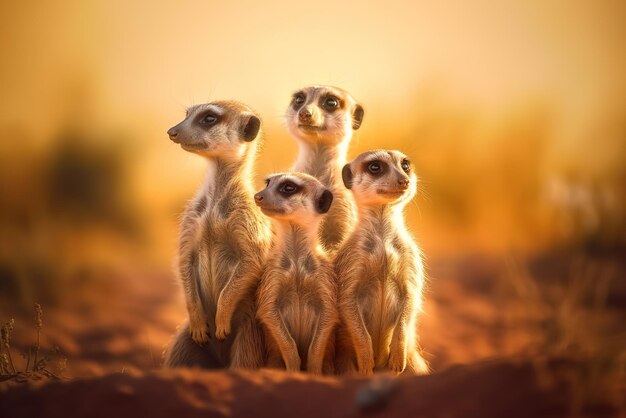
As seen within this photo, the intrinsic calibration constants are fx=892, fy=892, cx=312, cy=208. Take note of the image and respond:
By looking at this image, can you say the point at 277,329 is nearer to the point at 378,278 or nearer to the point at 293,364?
the point at 293,364

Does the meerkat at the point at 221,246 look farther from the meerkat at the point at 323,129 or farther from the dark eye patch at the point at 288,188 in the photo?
the meerkat at the point at 323,129

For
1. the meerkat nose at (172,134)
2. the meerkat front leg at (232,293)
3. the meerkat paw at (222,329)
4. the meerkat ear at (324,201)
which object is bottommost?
the meerkat paw at (222,329)

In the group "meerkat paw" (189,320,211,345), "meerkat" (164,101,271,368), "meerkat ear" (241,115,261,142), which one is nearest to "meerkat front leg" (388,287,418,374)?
"meerkat" (164,101,271,368)

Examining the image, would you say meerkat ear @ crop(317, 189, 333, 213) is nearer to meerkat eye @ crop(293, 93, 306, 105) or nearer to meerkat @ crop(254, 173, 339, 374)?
meerkat @ crop(254, 173, 339, 374)

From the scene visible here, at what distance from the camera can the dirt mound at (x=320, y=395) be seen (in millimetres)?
3141

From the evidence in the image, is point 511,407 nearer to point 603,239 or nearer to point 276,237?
point 276,237

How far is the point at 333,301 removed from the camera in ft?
14.5

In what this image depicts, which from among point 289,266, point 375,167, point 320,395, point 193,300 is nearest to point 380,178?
point 375,167

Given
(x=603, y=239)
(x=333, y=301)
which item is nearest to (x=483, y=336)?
(x=603, y=239)

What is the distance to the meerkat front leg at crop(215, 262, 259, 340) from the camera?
4539 millimetres

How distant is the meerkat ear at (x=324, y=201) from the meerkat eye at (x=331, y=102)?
962mm

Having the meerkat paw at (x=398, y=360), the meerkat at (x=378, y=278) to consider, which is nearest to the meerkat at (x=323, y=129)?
the meerkat at (x=378, y=278)

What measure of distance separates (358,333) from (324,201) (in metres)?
0.69

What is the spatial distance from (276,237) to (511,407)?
1.80 metres
